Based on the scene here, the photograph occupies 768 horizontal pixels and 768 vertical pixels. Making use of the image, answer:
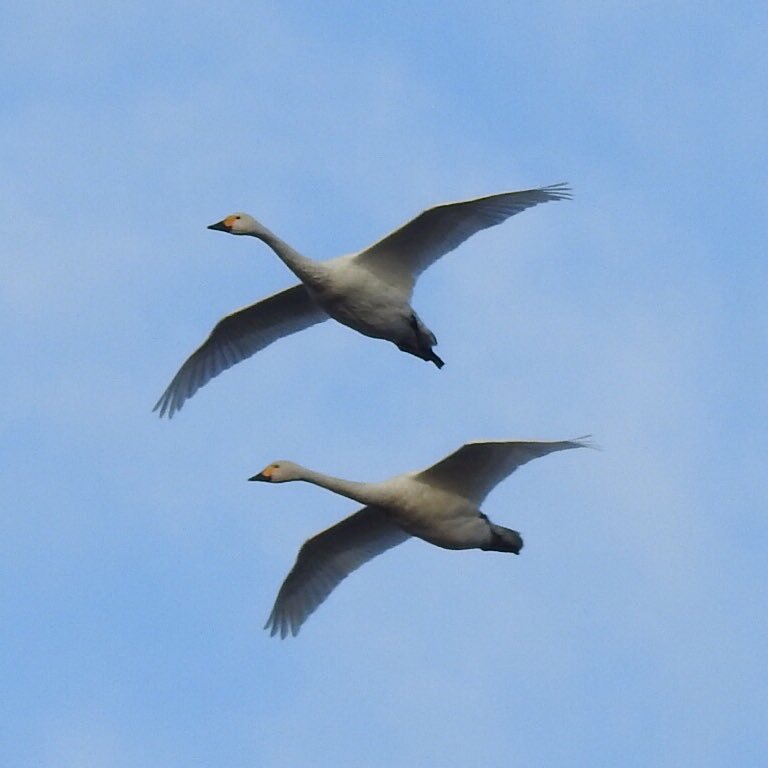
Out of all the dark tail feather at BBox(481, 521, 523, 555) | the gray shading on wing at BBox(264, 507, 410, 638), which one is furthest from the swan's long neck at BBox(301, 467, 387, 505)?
the dark tail feather at BBox(481, 521, 523, 555)

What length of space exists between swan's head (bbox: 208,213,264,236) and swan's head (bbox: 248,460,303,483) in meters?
2.79

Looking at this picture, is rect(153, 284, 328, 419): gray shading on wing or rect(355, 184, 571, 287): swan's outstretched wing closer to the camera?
rect(355, 184, 571, 287): swan's outstretched wing

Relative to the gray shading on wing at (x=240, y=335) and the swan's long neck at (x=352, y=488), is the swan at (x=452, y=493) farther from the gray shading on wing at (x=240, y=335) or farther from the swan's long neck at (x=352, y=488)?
the gray shading on wing at (x=240, y=335)

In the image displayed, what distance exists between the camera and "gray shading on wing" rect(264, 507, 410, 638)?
1140 inches

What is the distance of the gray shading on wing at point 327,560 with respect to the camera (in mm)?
28953

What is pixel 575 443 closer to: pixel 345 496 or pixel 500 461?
pixel 500 461

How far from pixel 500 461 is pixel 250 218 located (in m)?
5.00

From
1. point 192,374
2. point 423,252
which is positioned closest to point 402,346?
point 423,252

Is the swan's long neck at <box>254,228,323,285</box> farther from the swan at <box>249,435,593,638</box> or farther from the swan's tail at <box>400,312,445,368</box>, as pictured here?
the swan at <box>249,435,593,638</box>

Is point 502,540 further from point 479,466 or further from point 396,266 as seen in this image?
point 396,266

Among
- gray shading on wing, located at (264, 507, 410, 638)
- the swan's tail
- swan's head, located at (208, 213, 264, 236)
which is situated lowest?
gray shading on wing, located at (264, 507, 410, 638)

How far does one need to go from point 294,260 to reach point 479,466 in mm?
3682

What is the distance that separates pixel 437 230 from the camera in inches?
1134

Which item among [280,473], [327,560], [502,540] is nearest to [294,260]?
[280,473]
